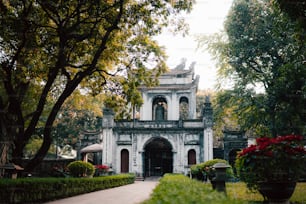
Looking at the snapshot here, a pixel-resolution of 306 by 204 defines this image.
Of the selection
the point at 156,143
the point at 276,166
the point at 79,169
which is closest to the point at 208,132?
the point at 156,143

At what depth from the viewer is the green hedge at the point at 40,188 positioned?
8219 mm

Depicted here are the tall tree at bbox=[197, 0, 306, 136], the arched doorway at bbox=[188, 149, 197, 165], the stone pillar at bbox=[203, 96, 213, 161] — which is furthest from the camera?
the arched doorway at bbox=[188, 149, 197, 165]

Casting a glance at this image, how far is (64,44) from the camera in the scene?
10.8 m

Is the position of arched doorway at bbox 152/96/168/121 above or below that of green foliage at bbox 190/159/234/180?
above

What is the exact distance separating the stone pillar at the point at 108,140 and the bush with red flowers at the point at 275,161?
19.0 m

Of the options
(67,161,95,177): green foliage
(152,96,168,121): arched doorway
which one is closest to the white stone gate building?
(152,96,168,121): arched doorway

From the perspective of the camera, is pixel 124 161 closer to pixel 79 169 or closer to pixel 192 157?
pixel 192 157

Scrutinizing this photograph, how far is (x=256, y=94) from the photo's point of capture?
70.5 feet

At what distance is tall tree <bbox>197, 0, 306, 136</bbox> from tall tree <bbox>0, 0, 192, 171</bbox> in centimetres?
935

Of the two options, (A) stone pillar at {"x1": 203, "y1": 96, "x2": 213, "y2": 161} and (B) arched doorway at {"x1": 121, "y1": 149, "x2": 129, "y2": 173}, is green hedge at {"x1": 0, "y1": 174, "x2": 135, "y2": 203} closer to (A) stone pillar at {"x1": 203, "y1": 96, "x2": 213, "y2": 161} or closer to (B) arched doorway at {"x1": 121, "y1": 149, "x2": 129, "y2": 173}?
(B) arched doorway at {"x1": 121, "y1": 149, "x2": 129, "y2": 173}

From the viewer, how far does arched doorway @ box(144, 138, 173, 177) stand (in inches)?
1035

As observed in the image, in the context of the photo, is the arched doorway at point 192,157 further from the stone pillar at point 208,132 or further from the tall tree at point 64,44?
the tall tree at point 64,44

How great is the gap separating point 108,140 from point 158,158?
15.7ft

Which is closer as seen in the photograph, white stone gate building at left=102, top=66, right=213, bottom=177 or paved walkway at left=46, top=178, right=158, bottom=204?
paved walkway at left=46, top=178, right=158, bottom=204
